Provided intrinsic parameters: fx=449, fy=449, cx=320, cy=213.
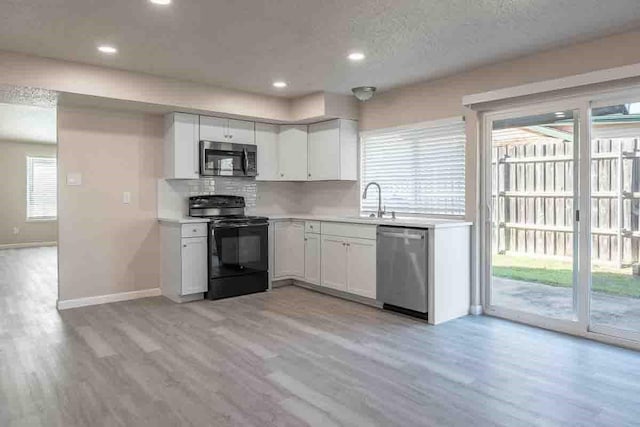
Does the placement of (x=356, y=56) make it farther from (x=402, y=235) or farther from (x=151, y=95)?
(x=151, y=95)

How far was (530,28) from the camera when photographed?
3248mm

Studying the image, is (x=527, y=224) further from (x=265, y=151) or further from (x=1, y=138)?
(x=1, y=138)

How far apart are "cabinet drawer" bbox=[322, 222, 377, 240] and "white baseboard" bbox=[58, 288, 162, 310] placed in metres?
2.09

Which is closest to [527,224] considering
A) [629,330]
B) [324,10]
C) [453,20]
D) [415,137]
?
[629,330]

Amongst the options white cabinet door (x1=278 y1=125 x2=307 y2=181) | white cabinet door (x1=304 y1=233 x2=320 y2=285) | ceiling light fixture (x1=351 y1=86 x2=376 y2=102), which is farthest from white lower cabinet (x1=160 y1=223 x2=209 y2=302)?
ceiling light fixture (x1=351 y1=86 x2=376 y2=102)

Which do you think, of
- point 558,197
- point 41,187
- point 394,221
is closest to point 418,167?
point 394,221

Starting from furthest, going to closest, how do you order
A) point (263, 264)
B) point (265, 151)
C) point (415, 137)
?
point (265, 151), point (263, 264), point (415, 137)

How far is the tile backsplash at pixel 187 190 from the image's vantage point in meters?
5.24

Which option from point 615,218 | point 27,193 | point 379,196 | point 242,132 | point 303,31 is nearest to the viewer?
point 303,31

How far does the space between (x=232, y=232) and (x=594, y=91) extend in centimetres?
367

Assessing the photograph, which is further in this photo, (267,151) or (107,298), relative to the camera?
(267,151)

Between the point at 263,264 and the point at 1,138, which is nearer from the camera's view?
the point at 263,264

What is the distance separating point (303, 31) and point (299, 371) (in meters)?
2.41

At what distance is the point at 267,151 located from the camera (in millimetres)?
5793
